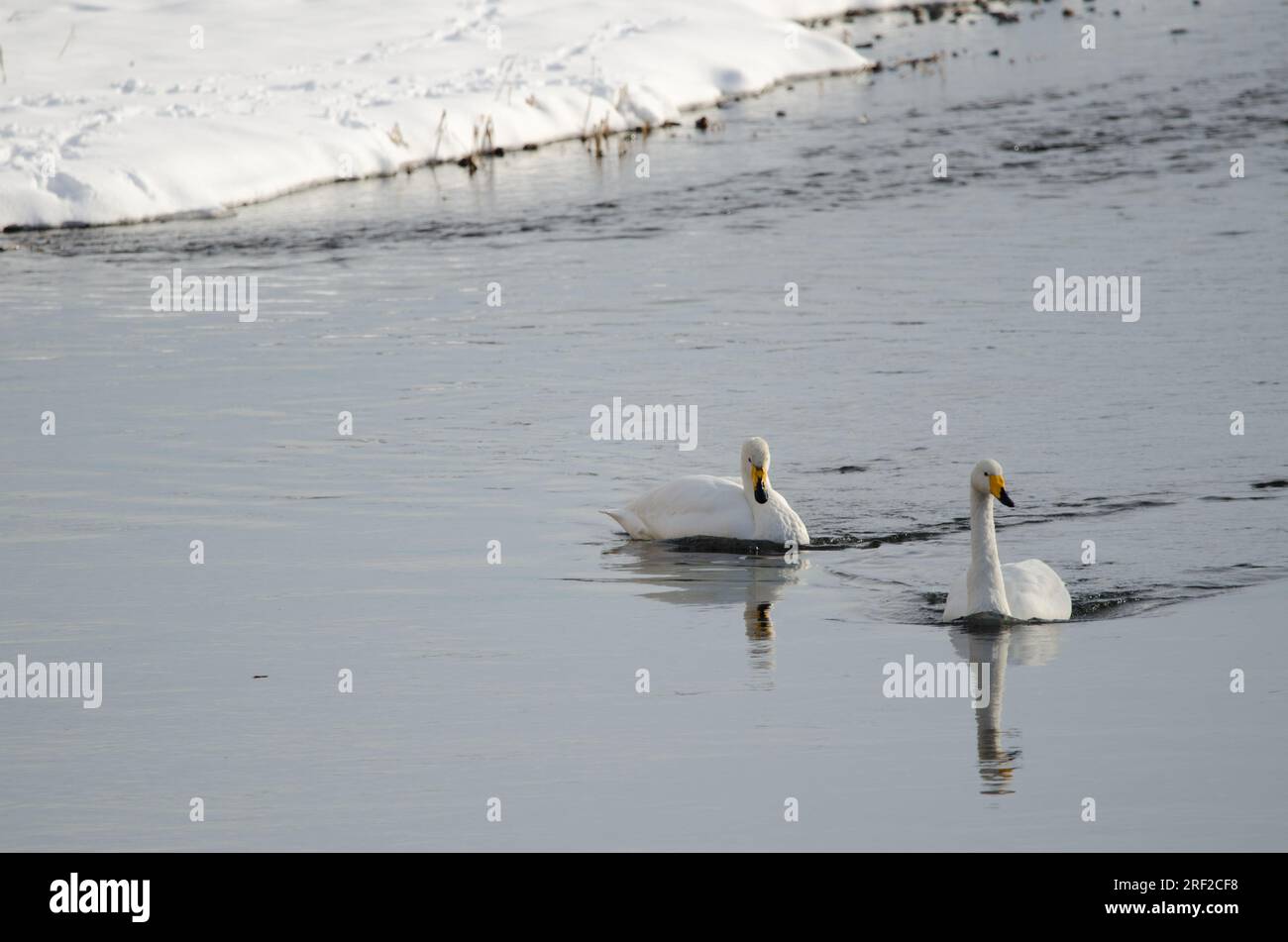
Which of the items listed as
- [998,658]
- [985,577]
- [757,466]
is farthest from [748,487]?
[998,658]

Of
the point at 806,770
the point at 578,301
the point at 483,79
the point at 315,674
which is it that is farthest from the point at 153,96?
the point at 806,770

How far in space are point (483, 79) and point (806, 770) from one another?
29012 mm

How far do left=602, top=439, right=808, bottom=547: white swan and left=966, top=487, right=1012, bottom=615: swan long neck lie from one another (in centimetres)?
197

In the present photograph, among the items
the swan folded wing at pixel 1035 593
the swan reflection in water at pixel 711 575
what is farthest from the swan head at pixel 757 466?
the swan folded wing at pixel 1035 593

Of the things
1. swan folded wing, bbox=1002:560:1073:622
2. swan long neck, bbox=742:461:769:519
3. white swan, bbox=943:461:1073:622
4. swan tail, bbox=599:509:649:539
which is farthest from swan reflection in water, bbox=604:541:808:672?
swan folded wing, bbox=1002:560:1073:622

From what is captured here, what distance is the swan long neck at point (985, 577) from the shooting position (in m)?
10.7

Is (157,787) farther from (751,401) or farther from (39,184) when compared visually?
(39,184)

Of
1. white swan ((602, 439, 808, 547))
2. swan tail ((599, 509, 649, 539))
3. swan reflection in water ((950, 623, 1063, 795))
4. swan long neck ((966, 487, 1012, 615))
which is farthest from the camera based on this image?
swan tail ((599, 509, 649, 539))

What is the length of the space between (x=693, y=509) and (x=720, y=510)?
7.2 inches

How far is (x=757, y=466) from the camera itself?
12.7 m

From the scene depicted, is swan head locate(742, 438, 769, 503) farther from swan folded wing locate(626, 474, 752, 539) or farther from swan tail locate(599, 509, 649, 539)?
swan tail locate(599, 509, 649, 539)

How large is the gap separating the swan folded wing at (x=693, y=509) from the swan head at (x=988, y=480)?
193cm

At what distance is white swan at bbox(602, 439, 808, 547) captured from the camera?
12.6 meters

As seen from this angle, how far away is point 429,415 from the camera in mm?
16109
